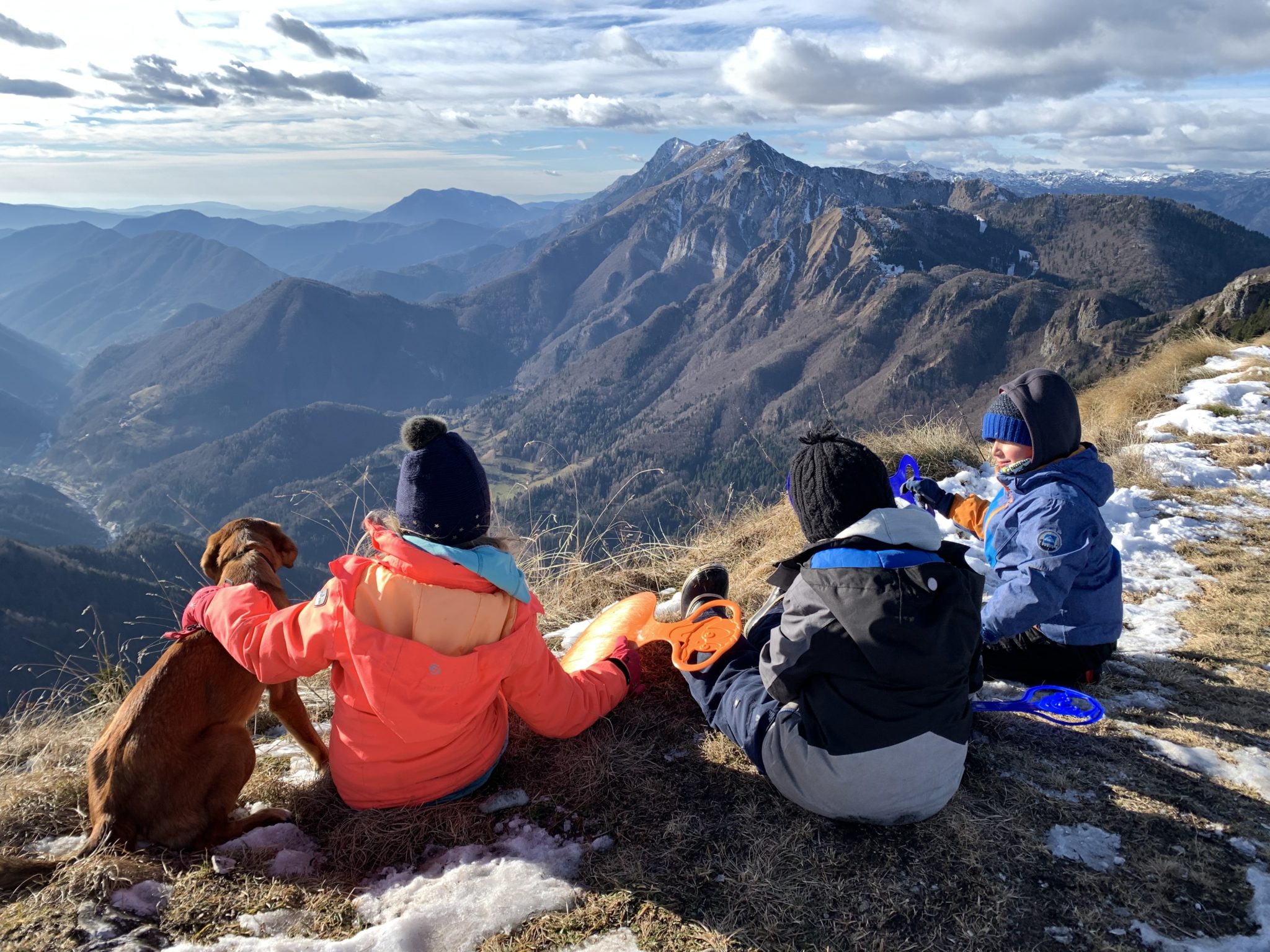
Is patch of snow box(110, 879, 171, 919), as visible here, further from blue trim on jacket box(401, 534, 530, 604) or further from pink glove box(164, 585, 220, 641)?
blue trim on jacket box(401, 534, 530, 604)

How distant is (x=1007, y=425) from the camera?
4238mm

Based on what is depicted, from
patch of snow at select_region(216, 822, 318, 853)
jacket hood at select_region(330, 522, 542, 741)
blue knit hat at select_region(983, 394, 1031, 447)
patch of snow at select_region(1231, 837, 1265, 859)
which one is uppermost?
blue knit hat at select_region(983, 394, 1031, 447)

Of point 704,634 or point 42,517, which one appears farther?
point 42,517

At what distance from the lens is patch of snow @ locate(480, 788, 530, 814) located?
11.5 ft

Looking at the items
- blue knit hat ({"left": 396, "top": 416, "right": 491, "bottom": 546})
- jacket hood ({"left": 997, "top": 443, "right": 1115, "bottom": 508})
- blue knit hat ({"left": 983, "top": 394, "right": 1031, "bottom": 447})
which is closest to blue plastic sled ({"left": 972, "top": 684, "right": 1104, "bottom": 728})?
jacket hood ({"left": 997, "top": 443, "right": 1115, "bottom": 508})

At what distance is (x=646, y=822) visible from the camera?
327 cm

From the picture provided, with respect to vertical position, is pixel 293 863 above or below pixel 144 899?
below

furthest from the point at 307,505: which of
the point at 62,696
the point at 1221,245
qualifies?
the point at 1221,245

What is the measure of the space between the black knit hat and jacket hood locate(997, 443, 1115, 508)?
1673 millimetres

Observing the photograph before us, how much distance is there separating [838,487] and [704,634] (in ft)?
4.48

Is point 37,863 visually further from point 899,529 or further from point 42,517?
point 42,517

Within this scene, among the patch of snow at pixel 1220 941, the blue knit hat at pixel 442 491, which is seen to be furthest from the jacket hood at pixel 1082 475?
the blue knit hat at pixel 442 491

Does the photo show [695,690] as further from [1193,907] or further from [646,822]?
[1193,907]

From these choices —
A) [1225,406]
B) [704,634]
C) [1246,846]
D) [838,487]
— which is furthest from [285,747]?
[1225,406]
